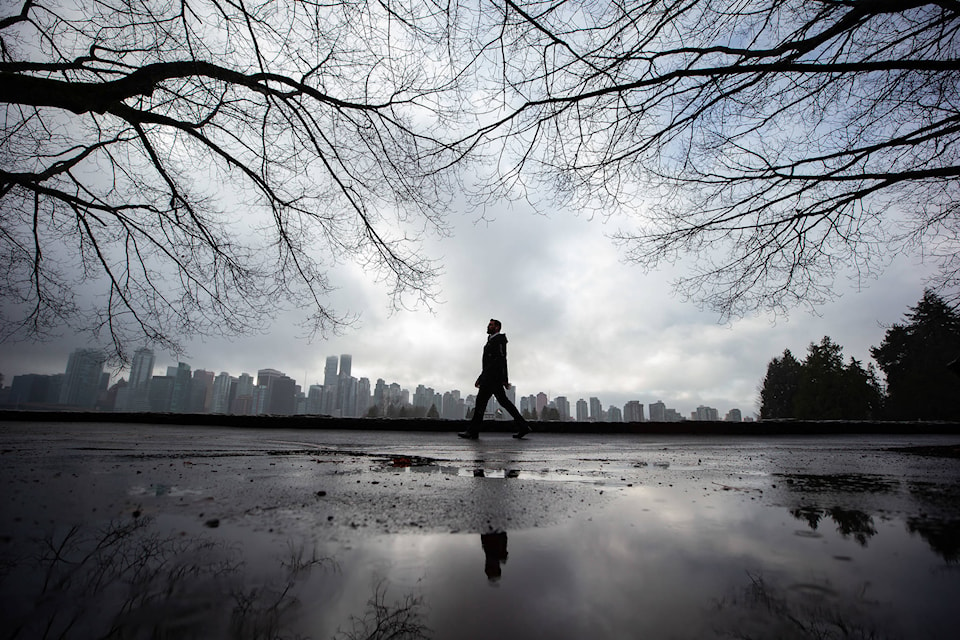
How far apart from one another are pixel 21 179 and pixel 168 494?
8.85 m

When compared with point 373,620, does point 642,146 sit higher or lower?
higher

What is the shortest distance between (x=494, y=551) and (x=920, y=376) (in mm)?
60774

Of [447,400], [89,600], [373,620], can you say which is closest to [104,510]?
[89,600]

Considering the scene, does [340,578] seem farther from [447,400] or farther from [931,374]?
[447,400]

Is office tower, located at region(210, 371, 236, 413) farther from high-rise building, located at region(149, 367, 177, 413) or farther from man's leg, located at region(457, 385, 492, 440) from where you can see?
man's leg, located at region(457, 385, 492, 440)

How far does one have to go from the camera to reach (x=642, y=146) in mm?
5273

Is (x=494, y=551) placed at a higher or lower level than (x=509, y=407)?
lower

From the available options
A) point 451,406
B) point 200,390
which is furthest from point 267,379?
point 451,406

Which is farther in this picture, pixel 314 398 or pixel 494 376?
pixel 314 398

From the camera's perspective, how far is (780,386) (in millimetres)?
67062

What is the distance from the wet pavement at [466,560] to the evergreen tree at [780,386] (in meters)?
75.8

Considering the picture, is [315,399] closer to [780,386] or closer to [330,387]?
[330,387]

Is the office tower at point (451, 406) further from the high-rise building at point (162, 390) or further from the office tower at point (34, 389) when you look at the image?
the office tower at point (34, 389)

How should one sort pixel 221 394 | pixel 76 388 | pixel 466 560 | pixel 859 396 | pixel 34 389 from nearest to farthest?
1. pixel 466 560
2. pixel 34 389
3. pixel 76 388
4. pixel 859 396
5. pixel 221 394
